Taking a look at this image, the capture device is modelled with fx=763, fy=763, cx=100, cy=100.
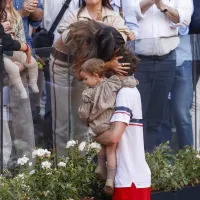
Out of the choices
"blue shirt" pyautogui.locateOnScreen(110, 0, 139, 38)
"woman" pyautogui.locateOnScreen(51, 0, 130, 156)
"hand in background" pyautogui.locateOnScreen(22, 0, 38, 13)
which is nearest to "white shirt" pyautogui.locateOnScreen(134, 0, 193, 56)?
"blue shirt" pyautogui.locateOnScreen(110, 0, 139, 38)

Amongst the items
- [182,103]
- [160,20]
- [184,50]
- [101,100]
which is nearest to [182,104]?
[182,103]

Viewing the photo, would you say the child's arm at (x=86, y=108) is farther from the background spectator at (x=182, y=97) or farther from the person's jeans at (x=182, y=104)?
the person's jeans at (x=182, y=104)

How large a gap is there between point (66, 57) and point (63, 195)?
4.46 ft

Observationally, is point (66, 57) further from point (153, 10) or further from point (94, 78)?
point (153, 10)

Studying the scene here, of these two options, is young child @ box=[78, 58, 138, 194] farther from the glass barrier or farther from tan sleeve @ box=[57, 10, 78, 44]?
tan sleeve @ box=[57, 10, 78, 44]

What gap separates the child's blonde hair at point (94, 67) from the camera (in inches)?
238

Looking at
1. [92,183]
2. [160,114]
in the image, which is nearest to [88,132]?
[92,183]

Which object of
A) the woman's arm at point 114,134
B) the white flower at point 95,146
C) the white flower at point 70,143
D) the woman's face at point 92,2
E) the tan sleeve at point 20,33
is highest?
the woman's face at point 92,2

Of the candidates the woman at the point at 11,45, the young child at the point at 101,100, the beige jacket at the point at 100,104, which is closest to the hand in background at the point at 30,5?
the woman at the point at 11,45

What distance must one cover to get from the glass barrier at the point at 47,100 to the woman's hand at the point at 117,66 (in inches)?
26.1

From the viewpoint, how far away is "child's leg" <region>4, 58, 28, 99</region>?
20.9 ft

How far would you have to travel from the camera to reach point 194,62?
26.2 ft

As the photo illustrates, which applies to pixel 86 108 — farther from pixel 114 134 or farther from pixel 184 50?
pixel 184 50

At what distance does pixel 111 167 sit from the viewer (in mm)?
6031
